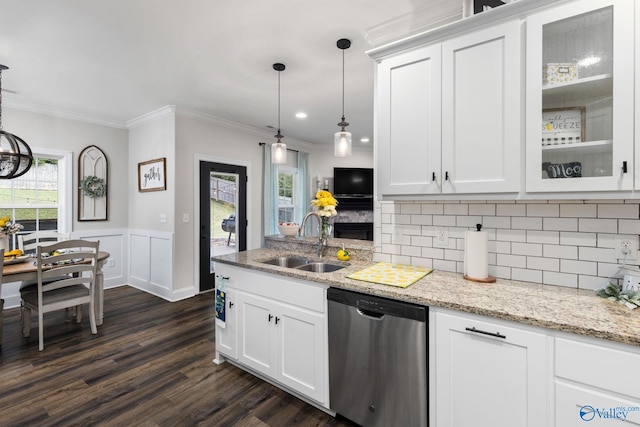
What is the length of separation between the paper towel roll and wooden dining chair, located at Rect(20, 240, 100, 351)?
339 centimetres

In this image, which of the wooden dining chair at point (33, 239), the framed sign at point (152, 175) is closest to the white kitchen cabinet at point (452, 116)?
the framed sign at point (152, 175)

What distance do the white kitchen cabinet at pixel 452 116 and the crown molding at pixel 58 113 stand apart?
14.7 ft

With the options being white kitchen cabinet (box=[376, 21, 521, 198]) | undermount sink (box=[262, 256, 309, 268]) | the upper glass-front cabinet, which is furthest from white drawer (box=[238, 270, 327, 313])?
the upper glass-front cabinet

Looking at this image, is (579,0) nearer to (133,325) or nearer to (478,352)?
(478,352)

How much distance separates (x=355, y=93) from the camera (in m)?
3.64

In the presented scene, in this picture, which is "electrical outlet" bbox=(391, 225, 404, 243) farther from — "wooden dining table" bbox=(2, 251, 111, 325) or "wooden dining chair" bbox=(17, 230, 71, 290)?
"wooden dining chair" bbox=(17, 230, 71, 290)

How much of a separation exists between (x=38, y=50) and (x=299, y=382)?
346cm

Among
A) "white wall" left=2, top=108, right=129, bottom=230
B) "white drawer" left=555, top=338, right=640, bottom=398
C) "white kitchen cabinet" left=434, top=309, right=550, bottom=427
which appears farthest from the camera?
"white wall" left=2, top=108, right=129, bottom=230

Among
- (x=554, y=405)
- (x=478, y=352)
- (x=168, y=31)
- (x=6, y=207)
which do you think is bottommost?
(x=554, y=405)

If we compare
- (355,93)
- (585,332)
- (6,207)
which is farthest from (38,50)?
→ (585,332)

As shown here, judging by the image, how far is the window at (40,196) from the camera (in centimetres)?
392

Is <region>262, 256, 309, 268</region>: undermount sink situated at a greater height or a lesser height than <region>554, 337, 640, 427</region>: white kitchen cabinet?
greater

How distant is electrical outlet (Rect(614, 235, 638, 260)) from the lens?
1.50 metres

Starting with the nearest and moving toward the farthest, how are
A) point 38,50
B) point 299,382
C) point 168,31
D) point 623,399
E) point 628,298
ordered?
1. point 623,399
2. point 628,298
3. point 299,382
4. point 168,31
5. point 38,50
